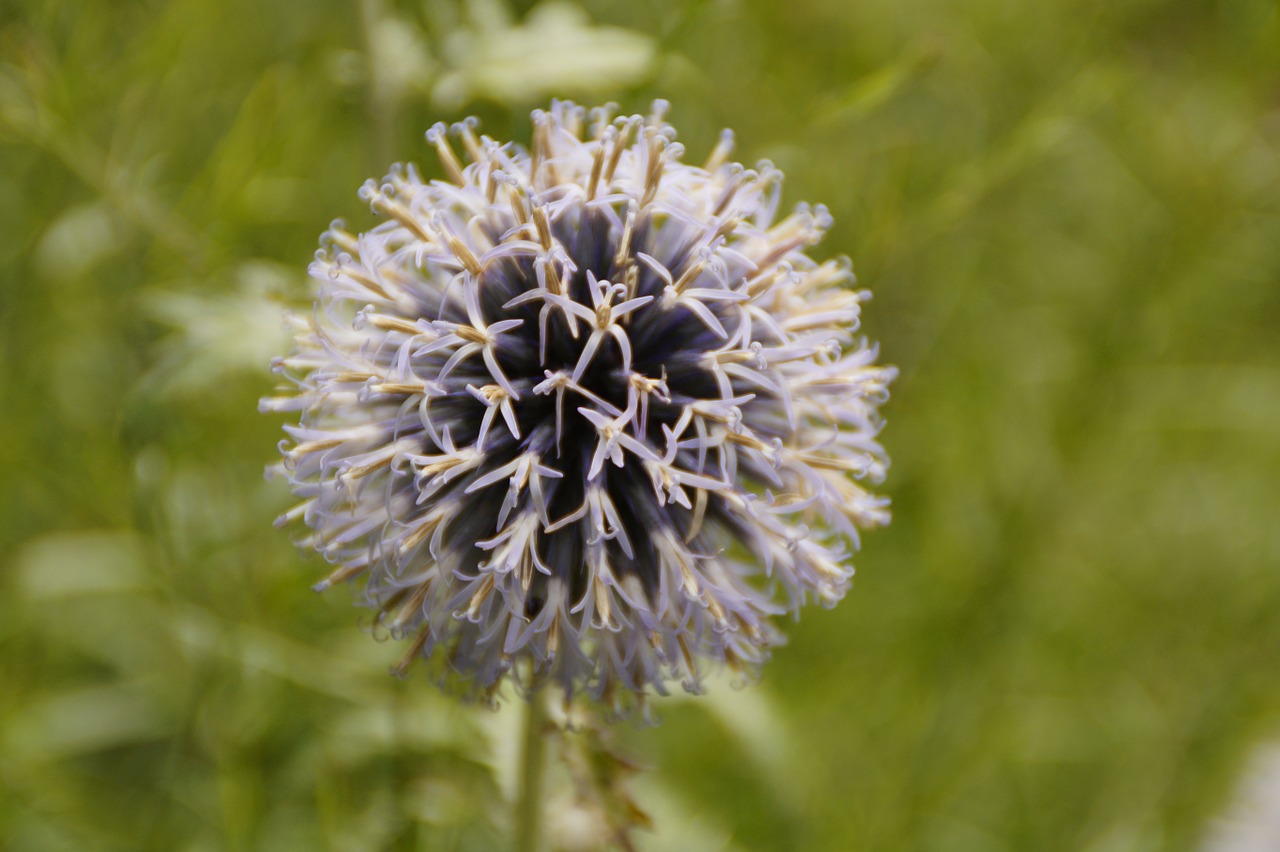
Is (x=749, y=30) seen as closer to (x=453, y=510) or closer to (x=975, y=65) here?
(x=975, y=65)

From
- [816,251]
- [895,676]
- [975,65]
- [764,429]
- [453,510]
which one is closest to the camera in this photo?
[453,510]

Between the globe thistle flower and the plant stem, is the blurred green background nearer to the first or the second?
the plant stem

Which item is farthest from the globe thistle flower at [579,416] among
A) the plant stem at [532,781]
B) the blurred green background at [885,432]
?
the blurred green background at [885,432]

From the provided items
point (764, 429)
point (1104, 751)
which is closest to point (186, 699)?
point (764, 429)

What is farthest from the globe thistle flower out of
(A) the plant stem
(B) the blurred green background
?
(B) the blurred green background

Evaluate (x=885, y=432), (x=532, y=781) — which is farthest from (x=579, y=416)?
(x=885, y=432)

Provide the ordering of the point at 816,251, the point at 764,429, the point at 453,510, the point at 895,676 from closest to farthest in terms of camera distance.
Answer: the point at 453,510 → the point at 764,429 → the point at 816,251 → the point at 895,676
